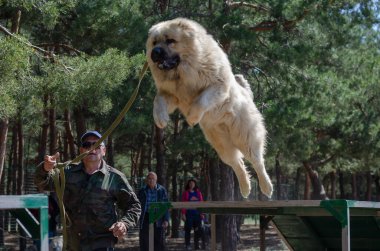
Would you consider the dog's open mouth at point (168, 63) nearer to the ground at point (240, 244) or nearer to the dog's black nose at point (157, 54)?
the dog's black nose at point (157, 54)

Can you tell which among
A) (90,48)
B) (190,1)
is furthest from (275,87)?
(90,48)

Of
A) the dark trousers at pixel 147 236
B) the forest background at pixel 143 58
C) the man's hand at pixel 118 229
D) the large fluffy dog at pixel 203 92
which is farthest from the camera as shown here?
the dark trousers at pixel 147 236

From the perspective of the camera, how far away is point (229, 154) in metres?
6.15

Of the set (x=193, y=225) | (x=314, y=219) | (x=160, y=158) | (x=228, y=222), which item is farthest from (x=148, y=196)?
(x=160, y=158)

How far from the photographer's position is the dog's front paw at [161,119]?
5.00 metres

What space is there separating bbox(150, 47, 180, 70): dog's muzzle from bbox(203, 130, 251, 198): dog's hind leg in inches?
40.5

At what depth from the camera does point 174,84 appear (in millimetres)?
5395

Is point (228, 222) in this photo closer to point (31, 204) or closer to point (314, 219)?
point (314, 219)

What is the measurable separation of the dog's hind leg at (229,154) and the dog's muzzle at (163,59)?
1028 millimetres

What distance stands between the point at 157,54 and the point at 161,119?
56cm

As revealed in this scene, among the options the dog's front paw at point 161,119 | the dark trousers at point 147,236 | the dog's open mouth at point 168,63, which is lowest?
the dark trousers at point 147,236

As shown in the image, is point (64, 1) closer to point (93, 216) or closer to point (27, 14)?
point (27, 14)

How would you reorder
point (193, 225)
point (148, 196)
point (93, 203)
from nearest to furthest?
1. point (93, 203)
2. point (148, 196)
3. point (193, 225)

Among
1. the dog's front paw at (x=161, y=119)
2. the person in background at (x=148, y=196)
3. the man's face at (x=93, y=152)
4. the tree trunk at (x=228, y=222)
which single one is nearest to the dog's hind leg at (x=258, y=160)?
the dog's front paw at (x=161, y=119)
